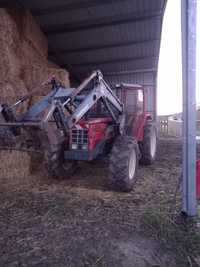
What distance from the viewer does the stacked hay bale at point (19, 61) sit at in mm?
6299

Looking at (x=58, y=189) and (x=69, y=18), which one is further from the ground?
(x=69, y=18)

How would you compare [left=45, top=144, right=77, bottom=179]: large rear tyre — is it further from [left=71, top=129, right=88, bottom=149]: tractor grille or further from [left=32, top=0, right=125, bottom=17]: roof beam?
[left=32, top=0, right=125, bottom=17]: roof beam

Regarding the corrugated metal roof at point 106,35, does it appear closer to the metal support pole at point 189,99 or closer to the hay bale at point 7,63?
the hay bale at point 7,63

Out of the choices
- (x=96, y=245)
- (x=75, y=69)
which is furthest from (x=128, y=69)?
(x=96, y=245)

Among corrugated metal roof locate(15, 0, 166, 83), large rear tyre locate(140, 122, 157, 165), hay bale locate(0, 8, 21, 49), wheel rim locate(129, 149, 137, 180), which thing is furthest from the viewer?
corrugated metal roof locate(15, 0, 166, 83)

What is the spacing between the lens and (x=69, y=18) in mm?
8914

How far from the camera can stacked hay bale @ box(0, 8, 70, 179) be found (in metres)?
6.30

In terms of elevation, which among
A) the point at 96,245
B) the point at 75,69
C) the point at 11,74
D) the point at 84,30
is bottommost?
the point at 96,245

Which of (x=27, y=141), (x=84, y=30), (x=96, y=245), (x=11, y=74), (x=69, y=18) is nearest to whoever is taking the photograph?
(x=96, y=245)

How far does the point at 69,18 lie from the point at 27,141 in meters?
5.44

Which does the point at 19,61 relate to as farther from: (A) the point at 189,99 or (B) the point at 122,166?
(A) the point at 189,99

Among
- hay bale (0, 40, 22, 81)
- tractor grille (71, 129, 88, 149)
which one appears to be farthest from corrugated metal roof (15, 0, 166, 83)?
→ tractor grille (71, 129, 88, 149)

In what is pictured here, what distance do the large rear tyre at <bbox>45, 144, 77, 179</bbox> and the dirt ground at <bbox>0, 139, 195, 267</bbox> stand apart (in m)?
0.19

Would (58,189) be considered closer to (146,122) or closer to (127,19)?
(146,122)
